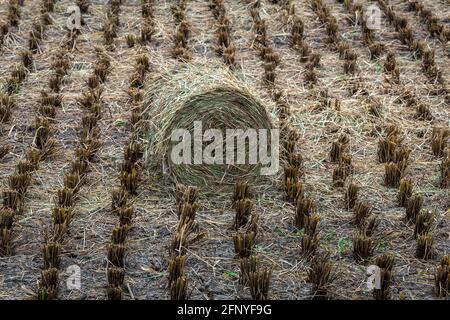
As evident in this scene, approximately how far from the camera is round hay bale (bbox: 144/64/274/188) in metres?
5.00

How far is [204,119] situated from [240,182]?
406mm

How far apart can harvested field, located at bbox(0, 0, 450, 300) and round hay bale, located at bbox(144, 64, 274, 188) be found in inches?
3.5

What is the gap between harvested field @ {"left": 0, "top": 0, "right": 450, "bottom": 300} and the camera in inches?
170

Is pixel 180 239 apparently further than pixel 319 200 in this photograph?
No

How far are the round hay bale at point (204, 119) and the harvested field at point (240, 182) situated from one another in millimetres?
88

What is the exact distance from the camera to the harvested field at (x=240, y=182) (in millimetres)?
4320

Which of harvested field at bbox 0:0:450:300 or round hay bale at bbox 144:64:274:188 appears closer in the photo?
harvested field at bbox 0:0:450:300

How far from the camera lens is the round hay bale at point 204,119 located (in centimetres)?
500

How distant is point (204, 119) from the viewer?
5.02 metres

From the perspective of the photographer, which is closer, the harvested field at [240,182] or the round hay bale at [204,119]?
the harvested field at [240,182]

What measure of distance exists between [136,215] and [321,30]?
10.6 feet
